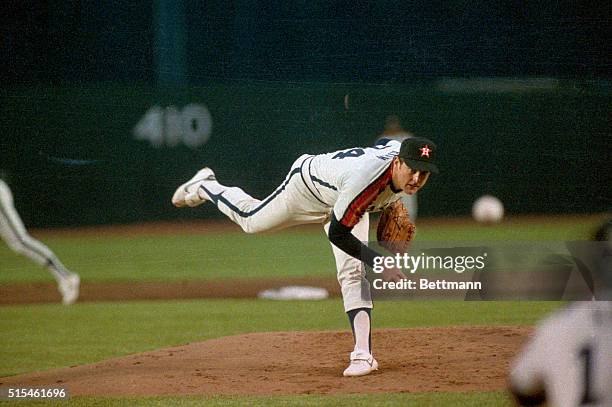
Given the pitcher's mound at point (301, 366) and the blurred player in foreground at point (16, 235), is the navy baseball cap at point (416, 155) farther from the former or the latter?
the blurred player in foreground at point (16, 235)

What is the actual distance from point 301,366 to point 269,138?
5061 millimetres

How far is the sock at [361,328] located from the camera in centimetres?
415

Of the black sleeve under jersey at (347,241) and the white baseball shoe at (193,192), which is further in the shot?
the white baseball shoe at (193,192)

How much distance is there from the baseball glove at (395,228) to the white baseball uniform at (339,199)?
0.28 feet

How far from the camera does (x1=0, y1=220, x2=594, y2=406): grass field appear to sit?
191 inches

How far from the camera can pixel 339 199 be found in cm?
389

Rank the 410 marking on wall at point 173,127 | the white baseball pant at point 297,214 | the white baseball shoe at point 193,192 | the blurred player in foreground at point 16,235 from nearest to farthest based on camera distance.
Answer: the white baseball pant at point 297,214 < the white baseball shoe at point 193,192 < the blurred player in foreground at point 16,235 < the 410 marking on wall at point 173,127

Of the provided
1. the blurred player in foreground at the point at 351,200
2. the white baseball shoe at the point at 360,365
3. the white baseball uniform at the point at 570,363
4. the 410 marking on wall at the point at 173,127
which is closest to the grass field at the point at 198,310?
the white baseball shoe at the point at 360,365

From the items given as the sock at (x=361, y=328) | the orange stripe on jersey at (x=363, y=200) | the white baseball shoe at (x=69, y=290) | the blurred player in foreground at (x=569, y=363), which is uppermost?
the blurred player in foreground at (x=569, y=363)

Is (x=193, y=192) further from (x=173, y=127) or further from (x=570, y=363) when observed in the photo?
(x=173, y=127)

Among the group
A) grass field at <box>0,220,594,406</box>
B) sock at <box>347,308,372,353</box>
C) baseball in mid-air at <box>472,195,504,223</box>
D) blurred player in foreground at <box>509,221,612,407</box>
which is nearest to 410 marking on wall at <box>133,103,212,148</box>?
grass field at <box>0,220,594,406</box>

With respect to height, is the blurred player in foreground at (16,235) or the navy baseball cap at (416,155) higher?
the navy baseball cap at (416,155)

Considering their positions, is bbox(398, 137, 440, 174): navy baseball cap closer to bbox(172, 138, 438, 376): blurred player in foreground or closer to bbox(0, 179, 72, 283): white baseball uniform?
bbox(172, 138, 438, 376): blurred player in foreground

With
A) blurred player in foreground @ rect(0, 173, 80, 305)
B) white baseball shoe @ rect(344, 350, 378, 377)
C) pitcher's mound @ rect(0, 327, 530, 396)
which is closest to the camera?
pitcher's mound @ rect(0, 327, 530, 396)
